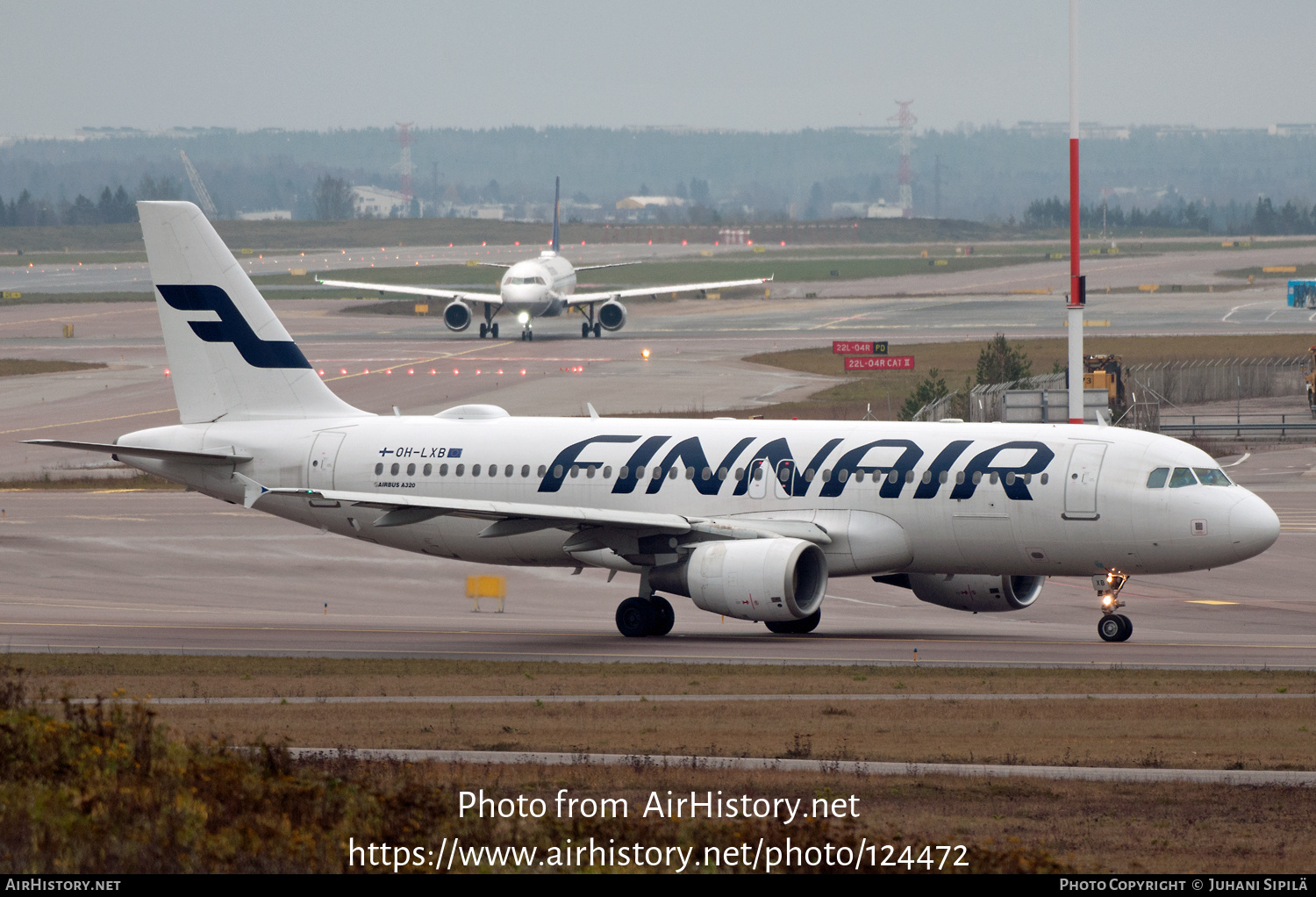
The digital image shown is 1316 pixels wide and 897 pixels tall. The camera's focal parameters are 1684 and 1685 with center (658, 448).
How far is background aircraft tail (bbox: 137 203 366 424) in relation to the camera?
42.8 m

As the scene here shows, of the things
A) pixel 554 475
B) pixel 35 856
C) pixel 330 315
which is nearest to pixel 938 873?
pixel 35 856

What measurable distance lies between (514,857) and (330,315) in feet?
470

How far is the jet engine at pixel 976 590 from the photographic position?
3847cm

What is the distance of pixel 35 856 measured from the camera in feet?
43.7

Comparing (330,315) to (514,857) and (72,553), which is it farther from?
(514,857)

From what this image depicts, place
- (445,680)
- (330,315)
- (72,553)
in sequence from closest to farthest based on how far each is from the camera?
(445,680) → (72,553) → (330,315)

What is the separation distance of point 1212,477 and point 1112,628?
150 inches

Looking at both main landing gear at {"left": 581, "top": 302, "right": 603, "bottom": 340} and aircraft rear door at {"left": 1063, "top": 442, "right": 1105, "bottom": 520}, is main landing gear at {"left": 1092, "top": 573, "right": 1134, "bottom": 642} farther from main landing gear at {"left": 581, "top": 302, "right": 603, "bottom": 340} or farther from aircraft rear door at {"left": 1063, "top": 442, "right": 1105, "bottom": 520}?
main landing gear at {"left": 581, "top": 302, "right": 603, "bottom": 340}

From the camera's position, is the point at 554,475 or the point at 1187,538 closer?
the point at 1187,538

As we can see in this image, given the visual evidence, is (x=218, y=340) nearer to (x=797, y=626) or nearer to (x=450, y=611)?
(x=450, y=611)

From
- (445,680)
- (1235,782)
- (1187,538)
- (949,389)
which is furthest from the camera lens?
(949,389)

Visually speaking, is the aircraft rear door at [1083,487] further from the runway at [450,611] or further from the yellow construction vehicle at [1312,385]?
the yellow construction vehicle at [1312,385]

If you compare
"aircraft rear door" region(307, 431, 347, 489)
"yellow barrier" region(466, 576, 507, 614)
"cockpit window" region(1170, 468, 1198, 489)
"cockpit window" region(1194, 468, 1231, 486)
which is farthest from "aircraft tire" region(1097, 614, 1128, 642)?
"aircraft rear door" region(307, 431, 347, 489)

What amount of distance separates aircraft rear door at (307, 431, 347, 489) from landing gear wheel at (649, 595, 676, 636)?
9.13 meters
